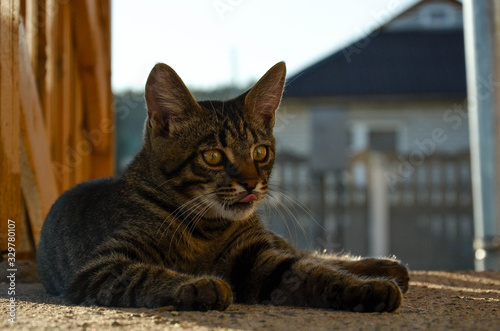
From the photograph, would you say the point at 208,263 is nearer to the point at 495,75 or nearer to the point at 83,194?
the point at 83,194

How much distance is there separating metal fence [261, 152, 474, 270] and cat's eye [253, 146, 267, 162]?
16.7 ft

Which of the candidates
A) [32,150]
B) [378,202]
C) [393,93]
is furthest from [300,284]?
[393,93]

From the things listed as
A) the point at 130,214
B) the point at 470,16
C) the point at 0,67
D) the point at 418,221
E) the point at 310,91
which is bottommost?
the point at 418,221

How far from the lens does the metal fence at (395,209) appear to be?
787cm

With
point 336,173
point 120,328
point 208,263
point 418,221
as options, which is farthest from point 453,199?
point 120,328

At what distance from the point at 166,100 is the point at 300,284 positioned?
42.3 inches

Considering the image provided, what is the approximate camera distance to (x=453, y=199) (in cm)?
822

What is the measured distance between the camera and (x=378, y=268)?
2.69 metres

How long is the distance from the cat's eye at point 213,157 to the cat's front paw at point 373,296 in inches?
32.2

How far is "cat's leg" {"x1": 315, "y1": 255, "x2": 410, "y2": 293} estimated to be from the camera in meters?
2.54

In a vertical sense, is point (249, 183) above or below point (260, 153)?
below

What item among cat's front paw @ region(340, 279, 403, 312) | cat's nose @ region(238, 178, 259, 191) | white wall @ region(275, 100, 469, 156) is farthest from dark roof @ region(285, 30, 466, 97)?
cat's front paw @ region(340, 279, 403, 312)

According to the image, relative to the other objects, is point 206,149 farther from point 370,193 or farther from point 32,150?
point 370,193

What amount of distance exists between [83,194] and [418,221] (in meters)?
6.18
